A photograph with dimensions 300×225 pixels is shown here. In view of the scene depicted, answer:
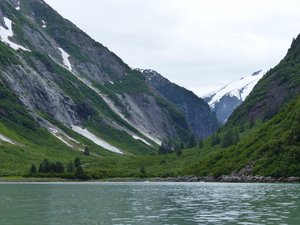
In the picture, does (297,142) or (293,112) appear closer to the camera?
(297,142)

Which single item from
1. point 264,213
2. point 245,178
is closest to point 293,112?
point 245,178

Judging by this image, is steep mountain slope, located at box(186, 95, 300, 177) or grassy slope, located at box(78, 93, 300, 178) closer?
grassy slope, located at box(78, 93, 300, 178)

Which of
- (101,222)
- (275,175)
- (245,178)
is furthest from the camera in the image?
(245,178)

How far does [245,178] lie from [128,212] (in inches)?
4302

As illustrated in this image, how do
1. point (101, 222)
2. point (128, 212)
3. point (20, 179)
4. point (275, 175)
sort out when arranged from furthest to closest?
point (20, 179), point (275, 175), point (128, 212), point (101, 222)

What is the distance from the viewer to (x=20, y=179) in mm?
199625

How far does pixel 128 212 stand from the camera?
5938 cm

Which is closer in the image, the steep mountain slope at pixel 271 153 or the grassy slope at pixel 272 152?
the grassy slope at pixel 272 152

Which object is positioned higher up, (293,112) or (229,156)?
(293,112)

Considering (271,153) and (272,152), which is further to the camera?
(272,152)

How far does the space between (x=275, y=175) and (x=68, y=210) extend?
102m

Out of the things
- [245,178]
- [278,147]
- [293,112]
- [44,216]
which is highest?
[293,112]

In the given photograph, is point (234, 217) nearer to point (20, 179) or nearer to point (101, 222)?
point (101, 222)

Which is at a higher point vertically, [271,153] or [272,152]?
[272,152]
